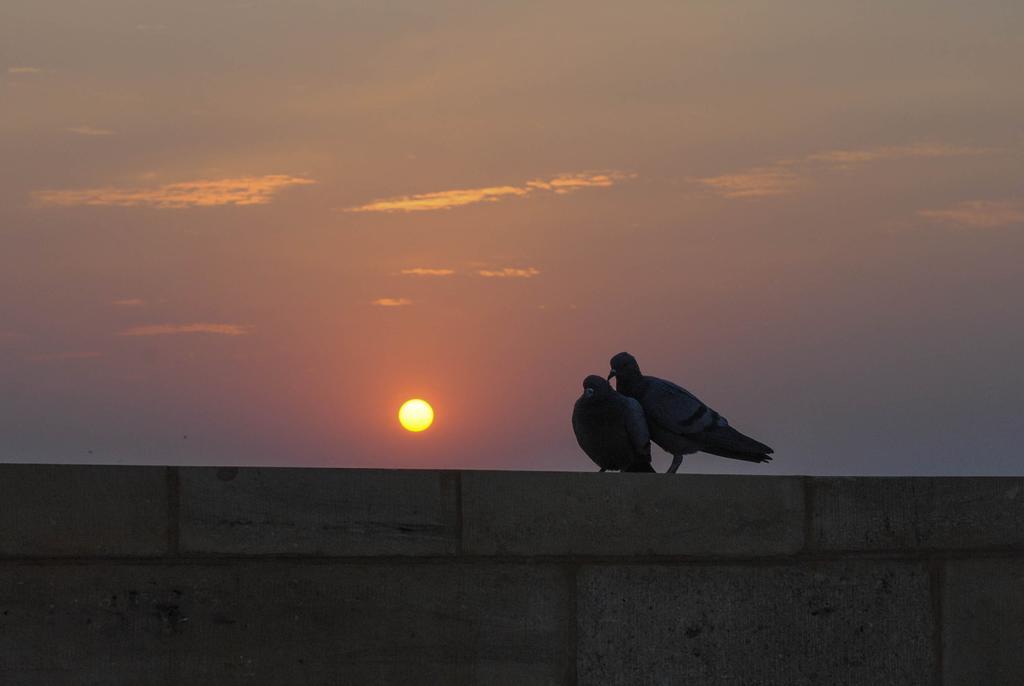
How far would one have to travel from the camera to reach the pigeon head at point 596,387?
27.1 ft

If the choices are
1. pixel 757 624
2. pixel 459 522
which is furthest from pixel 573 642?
pixel 757 624

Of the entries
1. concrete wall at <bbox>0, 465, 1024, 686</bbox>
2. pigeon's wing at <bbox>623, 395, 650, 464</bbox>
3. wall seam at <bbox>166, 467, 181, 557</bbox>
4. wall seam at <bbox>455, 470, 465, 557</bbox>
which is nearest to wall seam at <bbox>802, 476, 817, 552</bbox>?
concrete wall at <bbox>0, 465, 1024, 686</bbox>

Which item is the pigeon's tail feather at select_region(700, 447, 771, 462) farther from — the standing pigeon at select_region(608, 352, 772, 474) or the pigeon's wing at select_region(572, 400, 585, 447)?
the pigeon's wing at select_region(572, 400, 585, 447)

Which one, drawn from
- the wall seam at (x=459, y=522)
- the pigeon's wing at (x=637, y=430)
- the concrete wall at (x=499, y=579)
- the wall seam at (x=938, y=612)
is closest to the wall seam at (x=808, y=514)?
the concrete wall at (x=499, y=579)

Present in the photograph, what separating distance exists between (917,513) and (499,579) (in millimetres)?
2296

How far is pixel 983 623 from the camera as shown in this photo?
758cm

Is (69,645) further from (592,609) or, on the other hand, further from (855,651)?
(855,651)

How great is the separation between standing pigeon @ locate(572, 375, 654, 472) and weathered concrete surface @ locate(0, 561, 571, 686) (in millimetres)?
1324

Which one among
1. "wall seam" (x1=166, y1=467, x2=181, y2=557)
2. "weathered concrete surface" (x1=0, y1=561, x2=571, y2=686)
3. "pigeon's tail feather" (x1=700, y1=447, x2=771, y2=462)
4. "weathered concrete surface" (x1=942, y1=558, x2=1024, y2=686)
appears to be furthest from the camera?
"pigeon's tail feather" (x1=700, y1=447, x2=771, y2=462)

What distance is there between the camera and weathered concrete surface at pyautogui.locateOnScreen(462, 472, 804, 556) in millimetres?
6969

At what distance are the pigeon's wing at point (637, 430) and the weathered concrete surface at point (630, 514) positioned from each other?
Result: 3.37ft

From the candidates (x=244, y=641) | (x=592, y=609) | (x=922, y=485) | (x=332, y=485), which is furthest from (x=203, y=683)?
(x=922, y=485)

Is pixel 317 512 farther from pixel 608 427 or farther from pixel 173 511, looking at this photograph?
pixel 608 427

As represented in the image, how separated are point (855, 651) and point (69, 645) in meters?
3.88
